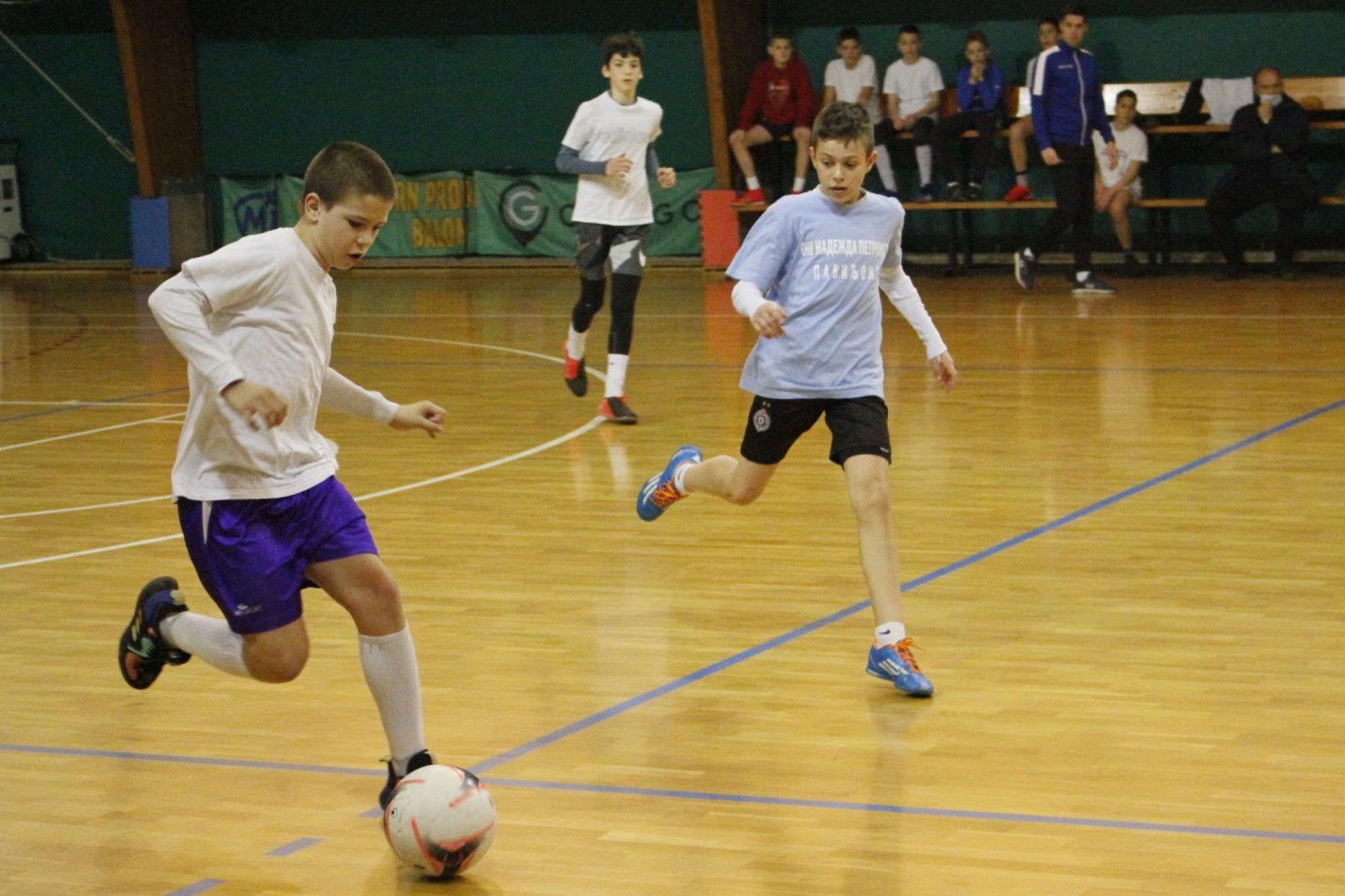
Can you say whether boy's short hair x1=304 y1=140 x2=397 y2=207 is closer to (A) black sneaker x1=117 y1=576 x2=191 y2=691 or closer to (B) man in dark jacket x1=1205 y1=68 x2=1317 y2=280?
(A) black sneaker x1=117 y1=576 x2=191 y2=691

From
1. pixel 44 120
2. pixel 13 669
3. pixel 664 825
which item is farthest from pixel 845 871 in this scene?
pixel 44 120

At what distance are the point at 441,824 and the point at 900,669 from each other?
1.55 m

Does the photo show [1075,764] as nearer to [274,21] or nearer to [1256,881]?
[1256,881]

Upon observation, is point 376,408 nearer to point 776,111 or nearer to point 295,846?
point 295,846

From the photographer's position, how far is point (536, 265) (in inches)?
771

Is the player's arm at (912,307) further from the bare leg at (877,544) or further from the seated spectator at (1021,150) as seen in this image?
the seated spectator at (1021,150)

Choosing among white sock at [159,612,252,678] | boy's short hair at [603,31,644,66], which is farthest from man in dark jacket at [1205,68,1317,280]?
white sock at [159,612,252,678]

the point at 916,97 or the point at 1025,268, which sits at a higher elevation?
the point at 916,97

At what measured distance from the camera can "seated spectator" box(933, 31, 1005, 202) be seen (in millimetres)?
16406

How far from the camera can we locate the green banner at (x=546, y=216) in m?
18.9

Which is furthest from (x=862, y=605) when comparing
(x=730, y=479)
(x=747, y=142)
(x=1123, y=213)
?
(x=747, y=142)

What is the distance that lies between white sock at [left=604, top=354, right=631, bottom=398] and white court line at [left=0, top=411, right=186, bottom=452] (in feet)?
8.04

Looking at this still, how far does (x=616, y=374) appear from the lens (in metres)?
9.28

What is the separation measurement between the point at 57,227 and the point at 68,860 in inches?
759
